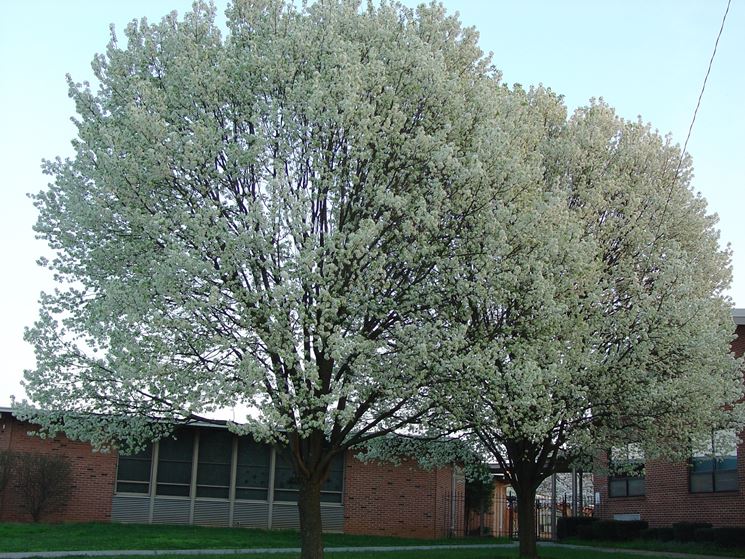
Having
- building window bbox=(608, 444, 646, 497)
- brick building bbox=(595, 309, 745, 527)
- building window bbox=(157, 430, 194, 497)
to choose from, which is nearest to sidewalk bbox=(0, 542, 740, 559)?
building window bbox=(608, 444, 646, 497)

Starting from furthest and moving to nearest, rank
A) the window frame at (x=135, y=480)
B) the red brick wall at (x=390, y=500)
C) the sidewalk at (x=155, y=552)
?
the red brick wall at (x=390, y=500) < the window frame at (x=135, y=480) < the sidewalk at (x=155, y=552)

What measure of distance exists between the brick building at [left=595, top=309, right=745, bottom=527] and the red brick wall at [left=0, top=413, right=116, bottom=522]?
58.4 feet

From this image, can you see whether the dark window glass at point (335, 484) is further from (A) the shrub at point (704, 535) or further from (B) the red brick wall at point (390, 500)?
(A) the shrub at point (704, 535)

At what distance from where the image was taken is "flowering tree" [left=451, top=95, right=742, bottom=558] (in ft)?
52.1

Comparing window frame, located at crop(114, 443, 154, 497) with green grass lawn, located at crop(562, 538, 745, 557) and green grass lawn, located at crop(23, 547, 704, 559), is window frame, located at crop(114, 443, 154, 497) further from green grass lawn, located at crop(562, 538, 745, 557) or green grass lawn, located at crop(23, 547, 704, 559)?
green grass lawn, located at crop(562, 538, 745, 557)

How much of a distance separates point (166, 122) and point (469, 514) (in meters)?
24.6

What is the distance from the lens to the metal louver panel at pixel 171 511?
28.3 meters

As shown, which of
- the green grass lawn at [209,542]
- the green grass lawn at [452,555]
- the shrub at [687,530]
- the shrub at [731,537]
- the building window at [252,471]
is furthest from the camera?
the building window at [252,471]

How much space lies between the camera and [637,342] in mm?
18438

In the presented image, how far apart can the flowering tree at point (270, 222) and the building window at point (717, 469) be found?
1196cm

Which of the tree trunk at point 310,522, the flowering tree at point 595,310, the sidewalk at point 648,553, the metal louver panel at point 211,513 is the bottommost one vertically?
the sidewalk at point 648,553

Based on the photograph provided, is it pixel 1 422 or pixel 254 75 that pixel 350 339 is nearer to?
pixel 254 75

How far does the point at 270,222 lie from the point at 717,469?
1908cm

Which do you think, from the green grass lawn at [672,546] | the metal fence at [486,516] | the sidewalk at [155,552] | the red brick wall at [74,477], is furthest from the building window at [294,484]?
the green grass lawn at [672,546]
